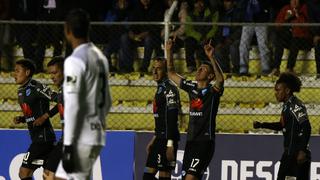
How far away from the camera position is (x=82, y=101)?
8227mm

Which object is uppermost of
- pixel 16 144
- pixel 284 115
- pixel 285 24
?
pixel 285 24

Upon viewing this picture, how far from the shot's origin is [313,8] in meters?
16.5

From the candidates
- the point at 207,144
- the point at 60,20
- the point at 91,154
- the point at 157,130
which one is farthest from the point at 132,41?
the point at 91,154

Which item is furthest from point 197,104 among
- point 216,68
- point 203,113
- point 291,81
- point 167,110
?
point 291,81

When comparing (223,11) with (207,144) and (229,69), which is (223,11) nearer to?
(229,69)

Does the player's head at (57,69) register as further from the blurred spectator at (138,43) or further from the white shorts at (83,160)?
the white shorts at (83,160)

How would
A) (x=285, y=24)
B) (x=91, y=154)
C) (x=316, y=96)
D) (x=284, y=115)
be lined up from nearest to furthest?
(x=91, y=154)
(x=284, y=115)
(x=285, y=24)
(x=316, y=96)

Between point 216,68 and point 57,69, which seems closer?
point 216,68

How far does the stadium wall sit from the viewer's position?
14883mm

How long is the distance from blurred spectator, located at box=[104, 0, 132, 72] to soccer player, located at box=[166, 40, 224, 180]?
3286 mm

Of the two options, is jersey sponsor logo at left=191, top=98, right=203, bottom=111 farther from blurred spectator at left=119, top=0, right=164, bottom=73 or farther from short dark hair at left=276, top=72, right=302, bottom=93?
blurred spectator at left=119, top=0, right=164, bottom=73

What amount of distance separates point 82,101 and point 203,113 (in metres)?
5.01

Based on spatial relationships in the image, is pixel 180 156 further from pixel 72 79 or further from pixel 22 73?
pixel 72 79

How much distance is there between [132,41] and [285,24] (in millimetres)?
2746
